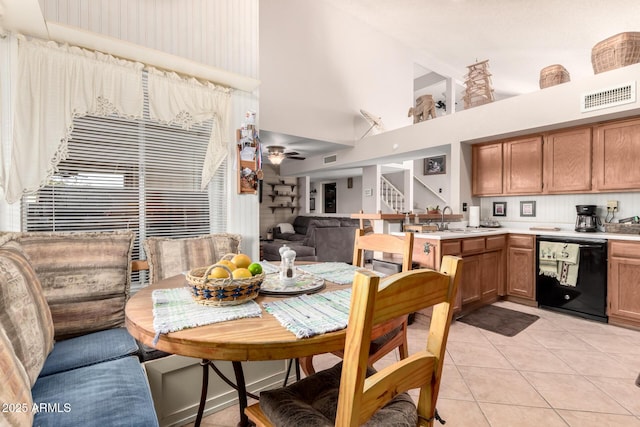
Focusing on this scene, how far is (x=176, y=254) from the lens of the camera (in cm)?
219

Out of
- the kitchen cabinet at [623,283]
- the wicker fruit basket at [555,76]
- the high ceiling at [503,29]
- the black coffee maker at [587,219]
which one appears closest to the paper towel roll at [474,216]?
the black coffee maker at [587,219]

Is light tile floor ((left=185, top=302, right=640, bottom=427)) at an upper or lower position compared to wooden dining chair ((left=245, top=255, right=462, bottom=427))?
lower

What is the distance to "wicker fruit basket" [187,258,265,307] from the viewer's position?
1059 mm

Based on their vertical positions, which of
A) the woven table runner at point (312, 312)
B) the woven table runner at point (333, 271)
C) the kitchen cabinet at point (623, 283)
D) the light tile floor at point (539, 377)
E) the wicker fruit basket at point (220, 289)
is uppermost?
the wicker fruit basket at point (220, 289)

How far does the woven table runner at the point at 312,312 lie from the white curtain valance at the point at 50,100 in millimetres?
1929

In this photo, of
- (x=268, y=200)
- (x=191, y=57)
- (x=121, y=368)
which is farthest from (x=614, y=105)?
(x=268, y=200)

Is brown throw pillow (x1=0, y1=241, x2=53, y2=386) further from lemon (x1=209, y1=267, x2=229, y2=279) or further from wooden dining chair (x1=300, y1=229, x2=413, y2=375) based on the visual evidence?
wooden dining chair (x1=300, y1=229, x2=413, y2=375)

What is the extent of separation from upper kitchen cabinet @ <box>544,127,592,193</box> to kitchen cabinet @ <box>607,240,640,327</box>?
801mm

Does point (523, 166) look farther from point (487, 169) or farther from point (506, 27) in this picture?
point (506, 27)

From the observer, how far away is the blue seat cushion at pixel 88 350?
135cm

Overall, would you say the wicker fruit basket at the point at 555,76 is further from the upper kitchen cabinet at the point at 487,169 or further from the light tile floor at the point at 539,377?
the light tile floor at the point at 539,377

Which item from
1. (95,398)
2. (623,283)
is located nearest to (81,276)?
(95,398)

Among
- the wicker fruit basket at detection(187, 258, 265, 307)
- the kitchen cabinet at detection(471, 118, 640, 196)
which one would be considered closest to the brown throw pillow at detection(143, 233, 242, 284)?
the wicker fruit basket at detection(187, 258, 265, 307)

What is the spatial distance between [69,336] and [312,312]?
1.54 meters
